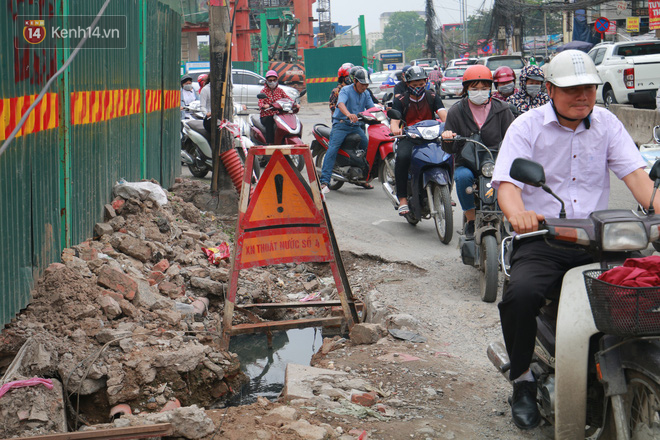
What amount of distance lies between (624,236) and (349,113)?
8512mm

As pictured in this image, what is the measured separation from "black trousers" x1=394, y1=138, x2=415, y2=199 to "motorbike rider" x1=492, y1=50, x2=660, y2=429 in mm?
4982

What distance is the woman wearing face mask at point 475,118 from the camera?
7051 mm

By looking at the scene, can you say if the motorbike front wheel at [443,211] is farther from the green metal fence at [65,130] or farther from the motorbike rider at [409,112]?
the green metal fence at [65,130]

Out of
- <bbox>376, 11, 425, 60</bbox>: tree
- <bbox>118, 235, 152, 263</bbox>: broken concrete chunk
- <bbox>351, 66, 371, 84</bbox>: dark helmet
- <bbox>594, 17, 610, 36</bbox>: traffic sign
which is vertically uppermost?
<bbox>376, 11, 425, 60</bbox>: tree

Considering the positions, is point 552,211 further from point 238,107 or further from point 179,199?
point 238,107

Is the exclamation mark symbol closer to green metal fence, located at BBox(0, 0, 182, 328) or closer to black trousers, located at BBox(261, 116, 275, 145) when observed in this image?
green metal fence, located at BBox(0, 0, 182, 328)

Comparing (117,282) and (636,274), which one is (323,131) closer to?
(117,282)

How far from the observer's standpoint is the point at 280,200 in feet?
18.6

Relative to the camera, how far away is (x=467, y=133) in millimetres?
7145

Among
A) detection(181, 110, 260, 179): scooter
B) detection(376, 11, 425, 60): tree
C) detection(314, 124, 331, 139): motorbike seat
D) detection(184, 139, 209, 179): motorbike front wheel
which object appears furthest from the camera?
detection(376, 11, 425, 60): tree

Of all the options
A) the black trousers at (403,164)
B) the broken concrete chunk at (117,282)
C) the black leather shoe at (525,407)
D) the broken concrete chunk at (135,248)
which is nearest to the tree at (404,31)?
the black trousers at (403,164)

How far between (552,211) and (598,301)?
42.4 inches

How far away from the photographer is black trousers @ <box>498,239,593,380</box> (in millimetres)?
3361

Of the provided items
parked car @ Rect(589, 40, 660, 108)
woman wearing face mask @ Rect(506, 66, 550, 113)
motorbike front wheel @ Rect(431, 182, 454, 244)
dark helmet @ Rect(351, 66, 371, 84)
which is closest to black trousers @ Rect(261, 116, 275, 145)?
dark helmet @ Rect(351, 66, 371, 84)
